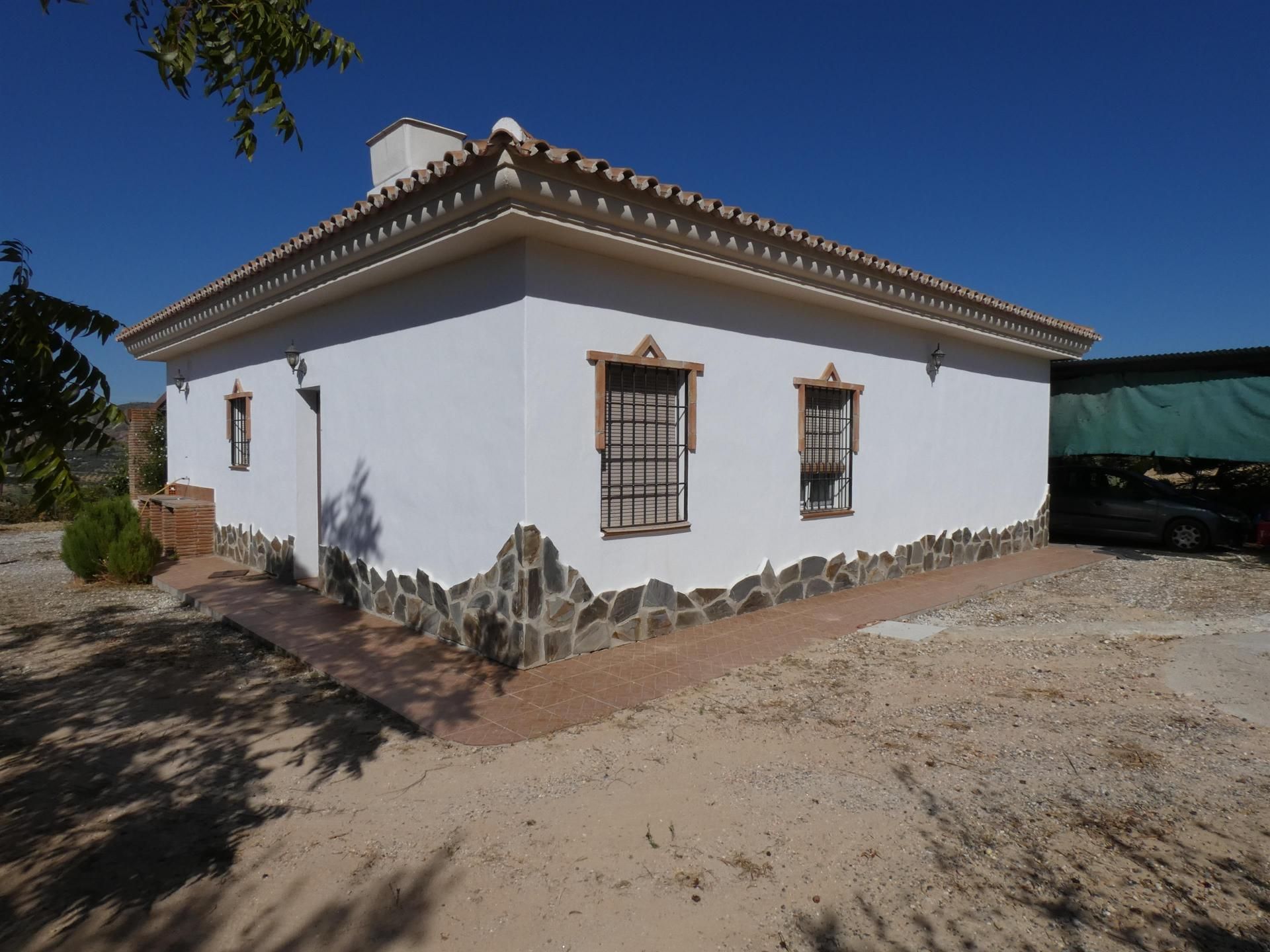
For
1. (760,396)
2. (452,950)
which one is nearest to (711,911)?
(452,950)

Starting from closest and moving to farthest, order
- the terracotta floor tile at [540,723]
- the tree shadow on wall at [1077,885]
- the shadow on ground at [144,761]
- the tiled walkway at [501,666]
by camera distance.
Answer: the tree shadow on wall at [1077,885], the shadow on ground at [144,761], the terracotta floor tile at [540,723], the tiled walkway at [501,666]

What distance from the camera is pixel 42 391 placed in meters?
2.05

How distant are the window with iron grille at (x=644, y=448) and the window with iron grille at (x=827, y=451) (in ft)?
6.21

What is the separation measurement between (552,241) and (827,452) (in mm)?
4058

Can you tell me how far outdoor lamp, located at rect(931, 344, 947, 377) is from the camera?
934 centimetres

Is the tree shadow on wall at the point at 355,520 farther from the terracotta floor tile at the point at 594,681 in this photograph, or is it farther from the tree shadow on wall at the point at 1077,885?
the tree shadow on wall at the point at 1077,885

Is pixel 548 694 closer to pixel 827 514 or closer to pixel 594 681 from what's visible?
pixel 594 681

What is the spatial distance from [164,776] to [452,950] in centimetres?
224

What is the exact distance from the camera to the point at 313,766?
3.96 metres

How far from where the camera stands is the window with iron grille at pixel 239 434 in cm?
976

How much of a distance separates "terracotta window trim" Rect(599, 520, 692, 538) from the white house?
3 centimetres

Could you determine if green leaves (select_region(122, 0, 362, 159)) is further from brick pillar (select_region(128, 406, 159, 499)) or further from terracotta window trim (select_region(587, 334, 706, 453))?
brick pillar (select_region(128, 406, 159, 499))

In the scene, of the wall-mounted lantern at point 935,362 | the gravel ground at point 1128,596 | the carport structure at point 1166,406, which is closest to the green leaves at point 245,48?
the gravel ground at point 1128,596

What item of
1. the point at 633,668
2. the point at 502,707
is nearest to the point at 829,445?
the point at 633,668
